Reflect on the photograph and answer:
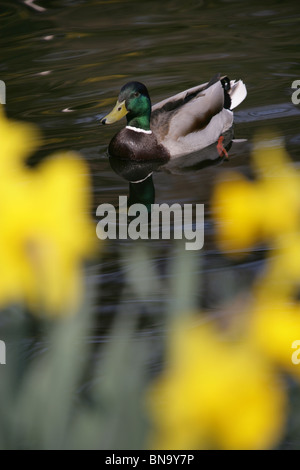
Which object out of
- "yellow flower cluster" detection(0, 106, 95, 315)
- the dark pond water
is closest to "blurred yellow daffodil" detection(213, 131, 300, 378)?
"yellow flower cluster" detection(0, 106, 95, 315)

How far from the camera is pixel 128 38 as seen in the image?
24.8 ft

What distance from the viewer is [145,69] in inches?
265

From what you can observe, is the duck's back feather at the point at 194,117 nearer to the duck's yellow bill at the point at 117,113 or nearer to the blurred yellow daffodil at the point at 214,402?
the duck's yellow bill at the point at 117,113

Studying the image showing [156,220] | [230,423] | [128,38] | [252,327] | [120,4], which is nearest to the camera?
[230,423]

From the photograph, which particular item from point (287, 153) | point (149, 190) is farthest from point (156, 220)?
point (287, 153)

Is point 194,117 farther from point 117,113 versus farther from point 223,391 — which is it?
point 223,391

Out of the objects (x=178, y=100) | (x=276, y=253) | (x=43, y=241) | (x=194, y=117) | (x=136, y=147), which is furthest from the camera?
(x=194, y=117)

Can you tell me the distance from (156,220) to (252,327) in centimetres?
317

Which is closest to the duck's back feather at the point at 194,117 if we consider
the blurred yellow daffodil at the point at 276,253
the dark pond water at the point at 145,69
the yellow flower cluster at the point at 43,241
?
the dark pond water at the point at 145,69

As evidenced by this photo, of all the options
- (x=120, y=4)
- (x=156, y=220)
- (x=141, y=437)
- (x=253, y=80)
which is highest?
(x=120, y=4)

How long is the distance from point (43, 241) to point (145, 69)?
19.7ft

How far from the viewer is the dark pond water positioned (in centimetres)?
421

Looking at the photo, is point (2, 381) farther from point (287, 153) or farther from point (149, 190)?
point (287, 153)

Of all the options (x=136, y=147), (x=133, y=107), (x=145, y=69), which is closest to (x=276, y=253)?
(x=136, y=147)
